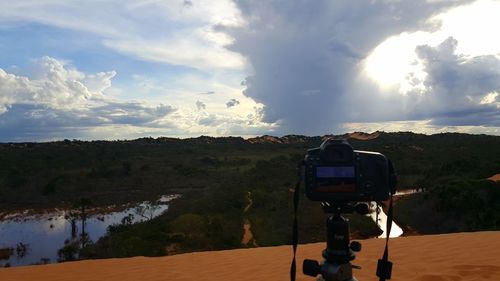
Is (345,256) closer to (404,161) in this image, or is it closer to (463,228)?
(463,228)

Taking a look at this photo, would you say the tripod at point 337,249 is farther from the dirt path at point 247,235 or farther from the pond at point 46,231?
the pond at point 46,231

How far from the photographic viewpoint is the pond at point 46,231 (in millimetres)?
16734

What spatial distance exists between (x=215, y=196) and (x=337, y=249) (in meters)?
22.4

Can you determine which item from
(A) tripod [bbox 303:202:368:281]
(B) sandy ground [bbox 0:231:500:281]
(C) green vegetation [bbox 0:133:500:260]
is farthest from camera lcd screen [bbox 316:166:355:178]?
(C) green vegetation [bbox 0:133:500:260]

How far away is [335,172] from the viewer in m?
2.90

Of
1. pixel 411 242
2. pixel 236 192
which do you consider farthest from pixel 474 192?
pixel 236 192

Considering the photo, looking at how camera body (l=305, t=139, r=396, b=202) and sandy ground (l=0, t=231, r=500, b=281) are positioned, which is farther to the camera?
sandy ground (l=0, t=231, r=500, b=281)

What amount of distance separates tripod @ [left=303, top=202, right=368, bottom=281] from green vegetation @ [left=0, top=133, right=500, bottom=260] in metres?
10.7

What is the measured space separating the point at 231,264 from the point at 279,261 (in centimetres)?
87

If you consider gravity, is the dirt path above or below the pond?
above

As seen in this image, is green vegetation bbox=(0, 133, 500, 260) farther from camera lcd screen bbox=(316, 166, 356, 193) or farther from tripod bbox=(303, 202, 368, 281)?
camera lcd screen bbox=(316, 166, 356, 193)

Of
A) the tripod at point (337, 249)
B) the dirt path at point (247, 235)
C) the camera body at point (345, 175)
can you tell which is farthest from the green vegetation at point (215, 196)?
the camera body at point (345, 175)

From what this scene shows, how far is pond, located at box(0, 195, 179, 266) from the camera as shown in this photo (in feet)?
54.9

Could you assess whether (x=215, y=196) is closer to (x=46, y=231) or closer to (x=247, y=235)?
(x=247, y=235)
